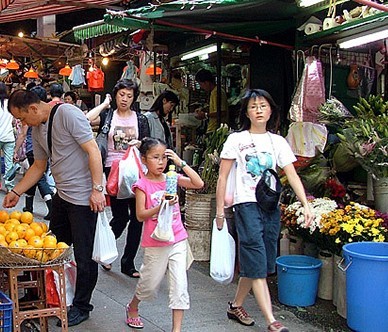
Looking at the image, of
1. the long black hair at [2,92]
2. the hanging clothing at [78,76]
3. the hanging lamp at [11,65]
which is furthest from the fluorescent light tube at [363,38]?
the hanging lamp at [11,65]

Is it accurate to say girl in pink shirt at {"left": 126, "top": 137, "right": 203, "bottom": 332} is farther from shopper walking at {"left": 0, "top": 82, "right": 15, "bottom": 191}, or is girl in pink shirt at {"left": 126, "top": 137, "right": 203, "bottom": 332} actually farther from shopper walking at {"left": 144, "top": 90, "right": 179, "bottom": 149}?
shopper walking at {"left": 0, "top": 82, "right": 15, "bottom": 191}

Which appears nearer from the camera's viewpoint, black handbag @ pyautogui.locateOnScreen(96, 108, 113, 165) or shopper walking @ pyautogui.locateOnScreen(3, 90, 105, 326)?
shopper walking @ pyautogui.locateOnScreen(3, 90, 105, 326)

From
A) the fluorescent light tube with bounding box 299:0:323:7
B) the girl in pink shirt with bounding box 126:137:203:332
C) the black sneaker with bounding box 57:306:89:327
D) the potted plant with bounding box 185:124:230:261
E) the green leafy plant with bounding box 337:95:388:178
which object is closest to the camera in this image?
the girl in pink shirt with bounding box 126:137:203:332

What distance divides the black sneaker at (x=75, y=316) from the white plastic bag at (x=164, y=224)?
106cm

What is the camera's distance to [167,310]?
4.95 meters

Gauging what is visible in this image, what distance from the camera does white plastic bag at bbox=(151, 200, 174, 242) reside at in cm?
392

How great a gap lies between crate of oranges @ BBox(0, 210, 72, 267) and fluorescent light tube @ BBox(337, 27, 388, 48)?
3863mm

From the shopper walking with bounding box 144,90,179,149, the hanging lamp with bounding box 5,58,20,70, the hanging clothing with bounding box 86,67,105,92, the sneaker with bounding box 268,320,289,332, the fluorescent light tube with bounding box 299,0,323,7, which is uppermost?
the hanging lamp with bounding box 5,58,20,70

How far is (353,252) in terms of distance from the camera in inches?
172

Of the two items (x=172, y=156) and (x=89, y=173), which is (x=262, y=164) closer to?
(x=172, y=156)

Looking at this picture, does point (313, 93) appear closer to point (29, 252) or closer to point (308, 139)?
point (308, 139)

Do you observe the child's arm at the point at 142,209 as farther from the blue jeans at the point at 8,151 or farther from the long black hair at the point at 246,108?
the blue jeans at the point at 8,151

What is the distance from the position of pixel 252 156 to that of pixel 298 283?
54.1 inches

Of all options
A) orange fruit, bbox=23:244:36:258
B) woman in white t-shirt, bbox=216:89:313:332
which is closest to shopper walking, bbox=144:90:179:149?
woman in white t-shirt, bbox=216:89:313:332
